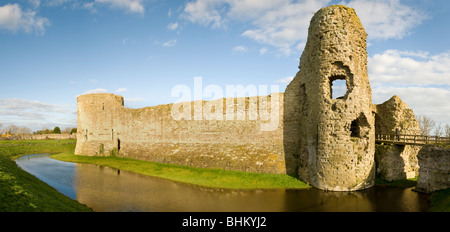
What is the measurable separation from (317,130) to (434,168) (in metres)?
6.21

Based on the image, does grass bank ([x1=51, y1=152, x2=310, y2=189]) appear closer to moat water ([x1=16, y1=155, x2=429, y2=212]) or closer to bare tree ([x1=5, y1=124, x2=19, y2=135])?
moat water ([x1=16, y1=155, x2=429, y2=212])

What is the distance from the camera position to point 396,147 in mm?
15883

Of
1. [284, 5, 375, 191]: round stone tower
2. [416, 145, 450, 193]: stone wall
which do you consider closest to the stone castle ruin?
[284, 5, 375, 191]: round stone tower

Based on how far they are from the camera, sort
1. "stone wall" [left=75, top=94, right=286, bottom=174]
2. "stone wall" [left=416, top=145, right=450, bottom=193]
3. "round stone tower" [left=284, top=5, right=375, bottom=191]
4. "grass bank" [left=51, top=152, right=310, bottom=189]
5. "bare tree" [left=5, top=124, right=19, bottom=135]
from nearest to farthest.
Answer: "stone wall" [left=416, top=145, right=450, bottom=193] → "round stone tower" [left=284, top=5, right=375, bottom=191] → "grass bank" [left=51, top=152, right=310, bottom=189] → "stone wall" [left=75, top=94, right=286, bottom=174] → "bare tree" [left=5, top=124, right=19, bottom=135]

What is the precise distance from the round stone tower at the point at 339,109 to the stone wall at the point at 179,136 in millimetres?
3505

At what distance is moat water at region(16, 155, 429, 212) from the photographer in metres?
10.9

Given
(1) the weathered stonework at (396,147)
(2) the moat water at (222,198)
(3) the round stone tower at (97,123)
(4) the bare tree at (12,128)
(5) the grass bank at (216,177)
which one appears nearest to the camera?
(2) the moat water at (222,198)

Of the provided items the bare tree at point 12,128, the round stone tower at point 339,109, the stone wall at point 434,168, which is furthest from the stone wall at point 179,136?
the bare tree at point 12,128

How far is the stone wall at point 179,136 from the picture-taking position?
18.4 meters

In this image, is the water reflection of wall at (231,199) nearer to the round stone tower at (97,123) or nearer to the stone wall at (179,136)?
the stone wall at (179,136)

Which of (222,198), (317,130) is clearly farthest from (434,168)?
(222,198)

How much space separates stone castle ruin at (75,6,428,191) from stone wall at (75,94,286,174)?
8cm
